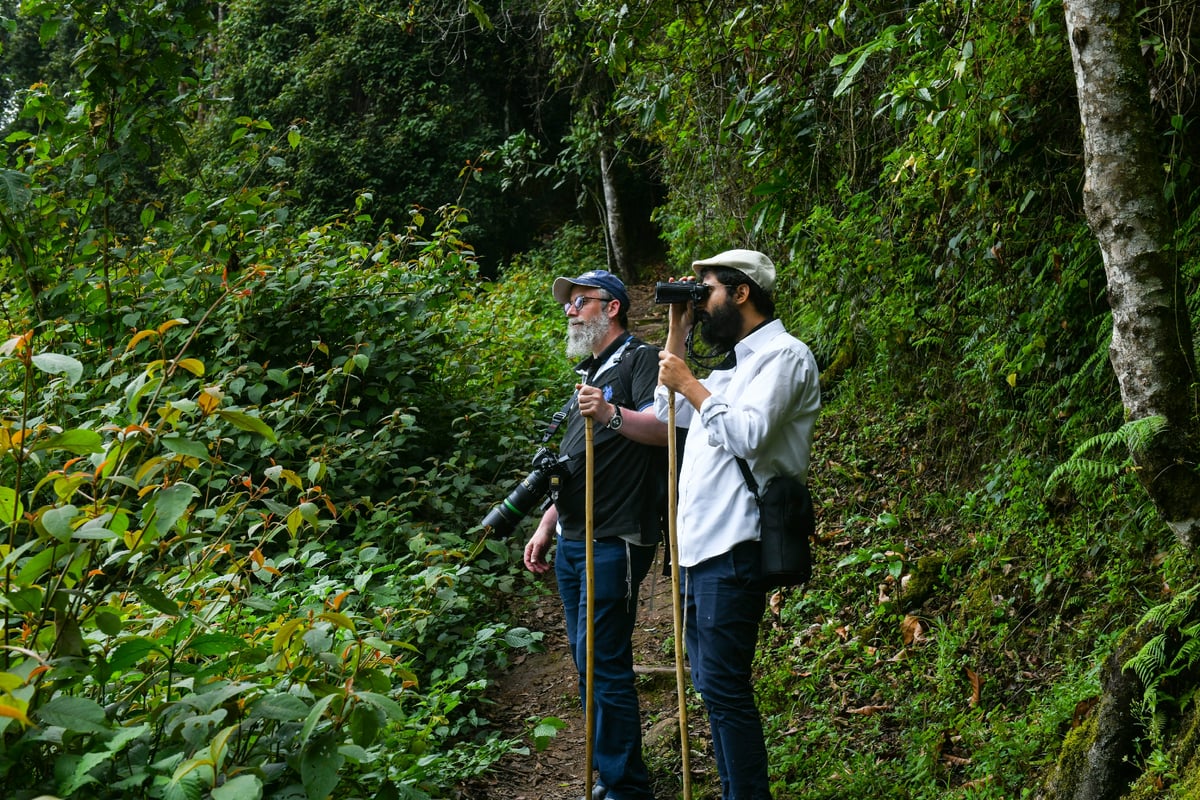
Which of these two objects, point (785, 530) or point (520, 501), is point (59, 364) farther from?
point (520, 501)

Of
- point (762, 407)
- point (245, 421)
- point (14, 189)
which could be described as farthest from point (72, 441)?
point (14, 189)

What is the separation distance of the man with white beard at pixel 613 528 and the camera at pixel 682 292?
1.67ft

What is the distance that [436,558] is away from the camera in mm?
6152

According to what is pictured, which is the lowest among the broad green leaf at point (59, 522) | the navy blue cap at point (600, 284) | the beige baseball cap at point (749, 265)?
the broad green leaf at point (59, 522)

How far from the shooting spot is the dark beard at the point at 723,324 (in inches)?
149

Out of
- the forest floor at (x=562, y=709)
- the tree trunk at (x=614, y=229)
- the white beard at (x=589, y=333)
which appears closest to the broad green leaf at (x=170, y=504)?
the white beard at (x=589, y=333)

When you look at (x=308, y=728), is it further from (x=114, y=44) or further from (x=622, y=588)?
(x=114, y=44)

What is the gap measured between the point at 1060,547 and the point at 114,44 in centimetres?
615

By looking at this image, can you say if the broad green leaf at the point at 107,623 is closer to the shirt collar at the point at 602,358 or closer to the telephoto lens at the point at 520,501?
the telephoto lens at the point at 520,501

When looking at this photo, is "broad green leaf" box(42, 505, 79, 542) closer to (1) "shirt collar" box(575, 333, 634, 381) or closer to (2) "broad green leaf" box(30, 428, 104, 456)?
(2) "broad green leaf" box(30, 428, 104, 456)

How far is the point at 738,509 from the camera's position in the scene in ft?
11.7

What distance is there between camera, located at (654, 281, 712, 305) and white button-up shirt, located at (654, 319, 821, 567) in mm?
249

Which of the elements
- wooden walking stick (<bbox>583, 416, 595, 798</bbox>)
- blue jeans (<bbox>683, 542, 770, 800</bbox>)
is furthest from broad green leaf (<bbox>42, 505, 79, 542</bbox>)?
blue jeans (<bbox>683, 542, 770, 800</bbox>)

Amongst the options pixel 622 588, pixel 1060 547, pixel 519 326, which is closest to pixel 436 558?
pixel 622 588
